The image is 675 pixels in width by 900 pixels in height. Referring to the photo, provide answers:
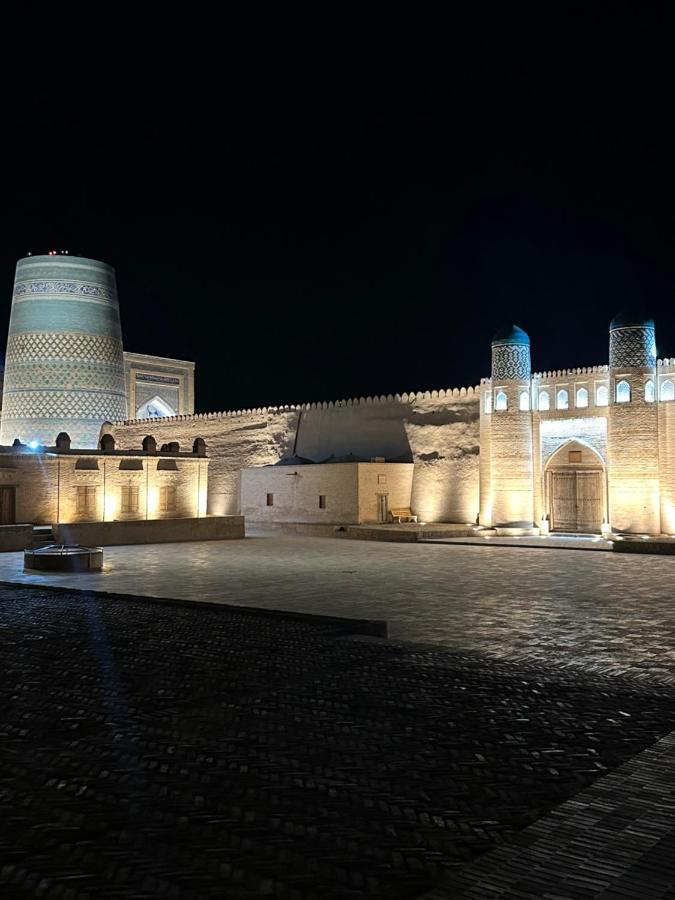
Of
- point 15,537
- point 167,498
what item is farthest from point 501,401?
point 15,537

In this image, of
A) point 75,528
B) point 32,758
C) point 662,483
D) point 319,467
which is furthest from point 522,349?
point 32,758

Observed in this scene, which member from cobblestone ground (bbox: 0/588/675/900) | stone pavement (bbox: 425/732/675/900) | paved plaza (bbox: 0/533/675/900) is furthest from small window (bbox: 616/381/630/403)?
stone pavement (bbox: 425/732/675/900)

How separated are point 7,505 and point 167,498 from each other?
12.6 feet

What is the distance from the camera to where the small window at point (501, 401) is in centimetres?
1752

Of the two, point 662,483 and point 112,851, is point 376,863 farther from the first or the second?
point 662,483

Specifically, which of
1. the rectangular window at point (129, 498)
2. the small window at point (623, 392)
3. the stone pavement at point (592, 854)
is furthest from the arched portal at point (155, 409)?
the stone pavement at point (592, 854)

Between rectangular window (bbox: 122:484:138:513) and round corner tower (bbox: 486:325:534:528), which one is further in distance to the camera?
rectangular window (bbox: 122:484:138:513)

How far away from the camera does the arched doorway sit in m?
16.8

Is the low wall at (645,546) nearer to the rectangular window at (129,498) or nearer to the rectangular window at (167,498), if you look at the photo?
the rectangular window at (167,498)

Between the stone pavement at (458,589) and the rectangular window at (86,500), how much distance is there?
119 inches

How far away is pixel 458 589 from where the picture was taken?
900 centimetres

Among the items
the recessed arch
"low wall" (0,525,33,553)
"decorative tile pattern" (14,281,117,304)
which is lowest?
"low wall" (0,525,33,553)

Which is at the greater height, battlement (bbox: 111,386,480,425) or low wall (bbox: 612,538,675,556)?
battlement (bbox: 111,386,480,425)

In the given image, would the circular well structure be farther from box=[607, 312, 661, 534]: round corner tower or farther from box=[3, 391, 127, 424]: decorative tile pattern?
box=[3, 391, 127, 424]: decorative tile pattern
